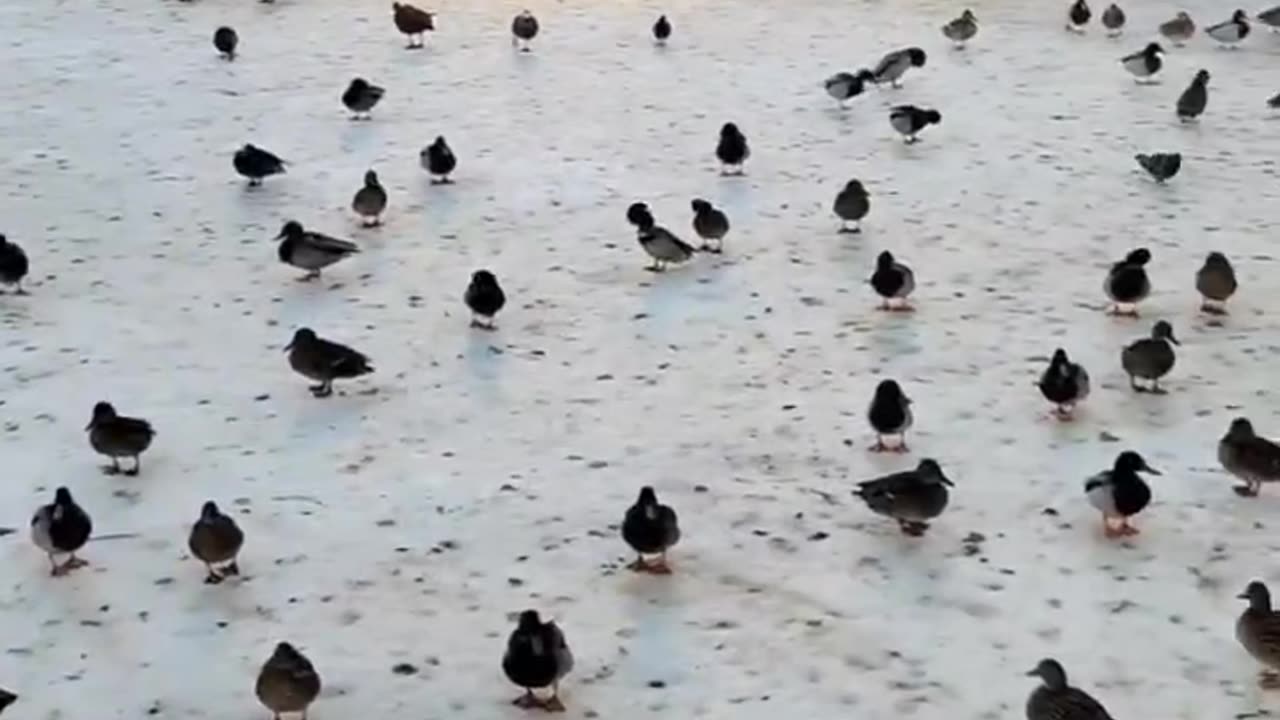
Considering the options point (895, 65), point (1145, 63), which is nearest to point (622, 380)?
point (895, 65)

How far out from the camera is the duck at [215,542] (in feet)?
15.9

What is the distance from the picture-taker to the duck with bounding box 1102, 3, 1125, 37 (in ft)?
37.0

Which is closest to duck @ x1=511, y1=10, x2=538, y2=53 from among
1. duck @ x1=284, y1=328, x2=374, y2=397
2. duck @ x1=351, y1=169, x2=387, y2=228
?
duck @ x1=351, y1=169, x2=387, y2=228

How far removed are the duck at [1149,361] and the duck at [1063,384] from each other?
26 centimetres

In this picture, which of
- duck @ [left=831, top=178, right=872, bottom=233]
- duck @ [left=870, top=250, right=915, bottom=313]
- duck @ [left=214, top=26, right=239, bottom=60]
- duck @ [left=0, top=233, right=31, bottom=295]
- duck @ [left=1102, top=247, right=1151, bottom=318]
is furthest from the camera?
duck @ [left=214, top=26, right=239, bottom=60]

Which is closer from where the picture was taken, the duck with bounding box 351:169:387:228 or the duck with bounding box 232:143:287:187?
the duck with bounding box 351:169:387:228

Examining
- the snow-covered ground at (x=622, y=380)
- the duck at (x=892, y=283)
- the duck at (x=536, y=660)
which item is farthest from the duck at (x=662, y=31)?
the duck at (x=536, y=660)

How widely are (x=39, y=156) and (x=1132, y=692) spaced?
669 cm

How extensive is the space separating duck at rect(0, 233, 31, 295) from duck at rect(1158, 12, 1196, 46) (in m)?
7.30

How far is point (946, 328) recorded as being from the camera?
6672 mm

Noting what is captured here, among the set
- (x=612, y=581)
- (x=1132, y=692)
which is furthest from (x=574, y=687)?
(x=1132, y=692)

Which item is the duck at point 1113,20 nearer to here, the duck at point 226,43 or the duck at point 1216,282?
the duck at point 1216,282

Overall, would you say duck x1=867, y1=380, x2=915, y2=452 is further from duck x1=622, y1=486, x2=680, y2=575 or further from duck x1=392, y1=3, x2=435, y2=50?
duck x1=392, y1=3, x2=435, y2=50

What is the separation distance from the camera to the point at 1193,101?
9.28 m
